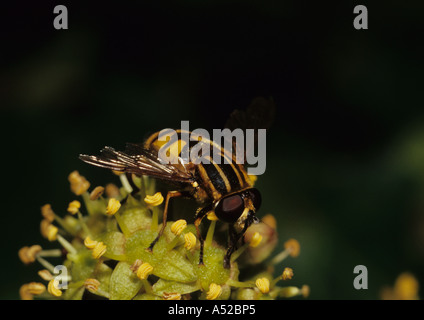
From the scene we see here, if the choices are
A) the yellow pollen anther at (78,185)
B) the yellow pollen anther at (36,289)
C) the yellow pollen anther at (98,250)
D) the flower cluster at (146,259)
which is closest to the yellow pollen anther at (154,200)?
the flower cluster at (146,259)

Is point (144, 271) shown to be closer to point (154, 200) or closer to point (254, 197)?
point (154, 200)

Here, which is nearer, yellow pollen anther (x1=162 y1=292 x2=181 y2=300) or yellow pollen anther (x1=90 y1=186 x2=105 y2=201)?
yellow pollen anther (x1=162 y1=292 x2=181 y2=300)

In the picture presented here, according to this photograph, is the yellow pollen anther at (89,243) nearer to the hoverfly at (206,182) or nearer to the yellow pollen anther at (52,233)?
the hoverfly at (206,182)

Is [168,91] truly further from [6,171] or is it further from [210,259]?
[210,259]

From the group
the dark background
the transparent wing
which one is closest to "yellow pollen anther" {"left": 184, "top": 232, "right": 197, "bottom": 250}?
the transparent wing

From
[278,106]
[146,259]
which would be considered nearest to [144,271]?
[146,259]

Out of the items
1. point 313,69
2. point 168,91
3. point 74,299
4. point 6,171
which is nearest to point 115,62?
point 168,91

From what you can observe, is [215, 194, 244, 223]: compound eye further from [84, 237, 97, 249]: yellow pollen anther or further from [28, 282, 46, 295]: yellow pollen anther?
[28, 282, 46, 295]: yellow pollen anther
